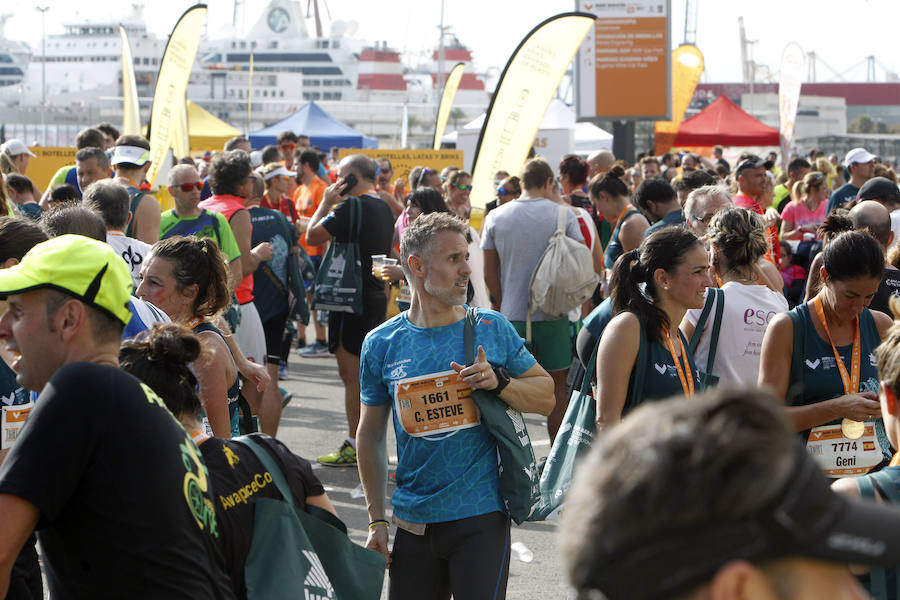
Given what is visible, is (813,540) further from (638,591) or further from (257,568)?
(257,568)

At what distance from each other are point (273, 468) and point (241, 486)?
120 mm

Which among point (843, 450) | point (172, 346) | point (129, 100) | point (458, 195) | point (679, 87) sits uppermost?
point (679, 87)

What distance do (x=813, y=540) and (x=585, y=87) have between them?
66.1 ft

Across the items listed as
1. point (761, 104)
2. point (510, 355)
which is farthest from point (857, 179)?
point (761, 104)

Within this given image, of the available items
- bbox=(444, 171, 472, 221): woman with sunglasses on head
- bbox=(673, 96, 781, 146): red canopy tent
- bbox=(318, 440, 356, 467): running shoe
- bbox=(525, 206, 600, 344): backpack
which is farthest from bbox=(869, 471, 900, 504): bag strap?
bbox=(673, 96, 781, 146): red canopy tent

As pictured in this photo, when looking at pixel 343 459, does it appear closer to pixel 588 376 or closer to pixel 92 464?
pixel 588 376

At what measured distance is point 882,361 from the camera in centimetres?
217

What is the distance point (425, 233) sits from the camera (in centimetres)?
344

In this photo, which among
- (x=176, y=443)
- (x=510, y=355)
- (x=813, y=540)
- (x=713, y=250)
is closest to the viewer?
(x=813, y=540)

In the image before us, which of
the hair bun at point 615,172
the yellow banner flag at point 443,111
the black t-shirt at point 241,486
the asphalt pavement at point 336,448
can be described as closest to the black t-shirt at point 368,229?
the asphalt pavement at point 336,448

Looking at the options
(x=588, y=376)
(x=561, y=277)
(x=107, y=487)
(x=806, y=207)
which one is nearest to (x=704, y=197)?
(x=561, y=277)

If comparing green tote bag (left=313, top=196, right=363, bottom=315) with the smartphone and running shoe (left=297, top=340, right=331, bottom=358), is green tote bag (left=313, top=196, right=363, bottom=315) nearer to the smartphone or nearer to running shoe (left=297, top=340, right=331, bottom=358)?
the smartphone

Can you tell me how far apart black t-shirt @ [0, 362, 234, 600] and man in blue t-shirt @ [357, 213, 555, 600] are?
4.29 feet

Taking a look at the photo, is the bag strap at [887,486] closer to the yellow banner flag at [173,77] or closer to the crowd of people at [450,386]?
the crowd of people at [450,386]
